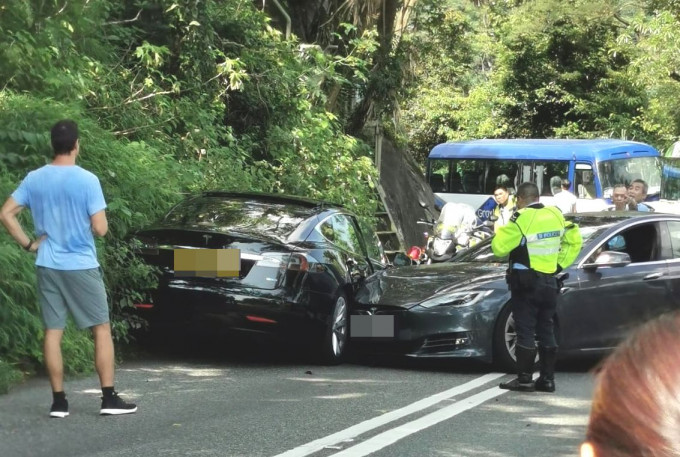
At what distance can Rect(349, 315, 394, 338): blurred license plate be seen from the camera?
9.85m

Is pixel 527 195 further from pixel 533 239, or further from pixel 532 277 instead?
pixel 532 277

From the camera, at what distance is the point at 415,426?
718cm

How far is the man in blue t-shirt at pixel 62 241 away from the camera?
23.0 feet

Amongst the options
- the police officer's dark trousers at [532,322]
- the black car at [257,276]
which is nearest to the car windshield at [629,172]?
the black car at [257,276]

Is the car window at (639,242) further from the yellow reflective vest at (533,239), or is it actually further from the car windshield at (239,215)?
the car windshield at (239,215)

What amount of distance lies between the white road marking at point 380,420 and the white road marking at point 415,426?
0.15 metres

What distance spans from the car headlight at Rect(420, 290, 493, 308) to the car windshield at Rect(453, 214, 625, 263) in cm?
102

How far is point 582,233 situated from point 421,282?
164 cm

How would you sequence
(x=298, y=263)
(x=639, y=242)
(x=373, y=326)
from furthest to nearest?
1. (x=639, y=242)
2. (x=373, y=326)
3. (x=298, y=263)

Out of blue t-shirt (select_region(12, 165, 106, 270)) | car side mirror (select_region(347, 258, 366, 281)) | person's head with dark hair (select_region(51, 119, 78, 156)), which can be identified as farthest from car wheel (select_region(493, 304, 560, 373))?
person's head with dark hair (select_region(51, 119, 78, 156))

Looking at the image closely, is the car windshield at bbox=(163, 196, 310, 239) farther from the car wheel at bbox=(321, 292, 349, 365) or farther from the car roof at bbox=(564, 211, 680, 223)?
the car roof at bbox=(564, 211, 680, 223)

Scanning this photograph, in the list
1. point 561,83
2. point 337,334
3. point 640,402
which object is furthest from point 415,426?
point 561,83

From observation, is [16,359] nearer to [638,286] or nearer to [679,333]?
[638,286]

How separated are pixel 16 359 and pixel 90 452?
7.29 ft
